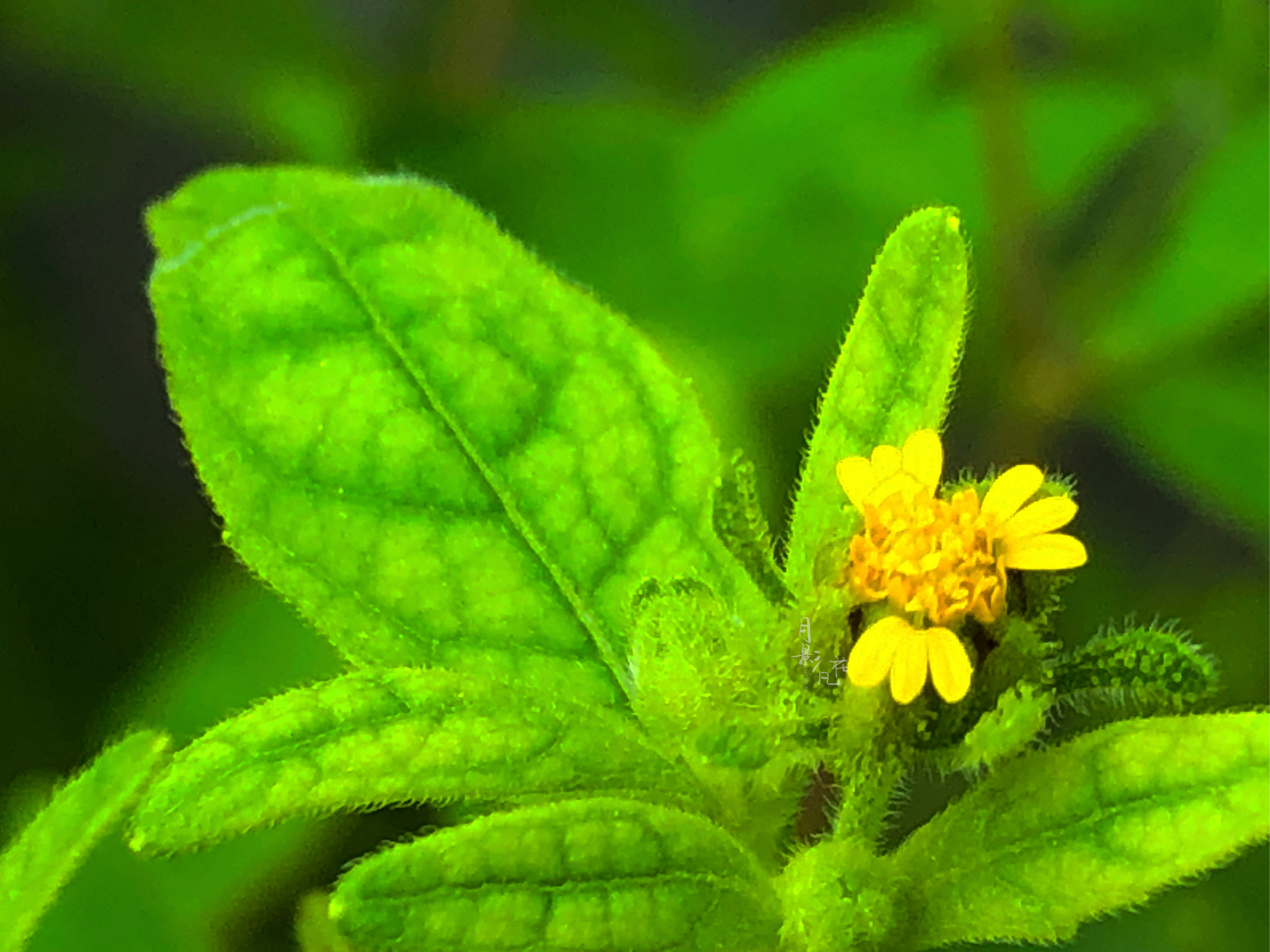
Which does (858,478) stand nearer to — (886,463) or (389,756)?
(886,463)

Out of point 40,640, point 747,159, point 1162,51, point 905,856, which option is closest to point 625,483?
point 905,856

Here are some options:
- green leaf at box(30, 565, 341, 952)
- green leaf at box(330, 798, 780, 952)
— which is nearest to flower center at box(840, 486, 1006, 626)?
green leaf at box(330, 798, 780, 952)

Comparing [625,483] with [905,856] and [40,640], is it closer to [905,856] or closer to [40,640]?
[905,856]

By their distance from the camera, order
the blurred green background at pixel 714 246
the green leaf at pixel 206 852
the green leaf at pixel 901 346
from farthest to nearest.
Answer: the blurred green background at pixel 714 246 < the green leaf at pixel 206 852 < the green leaf at pixel 901 346

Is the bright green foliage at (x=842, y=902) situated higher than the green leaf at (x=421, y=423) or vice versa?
the green leaf at (x=421, y=423)

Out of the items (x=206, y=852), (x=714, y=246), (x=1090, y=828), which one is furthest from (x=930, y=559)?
(x=714, y=246)

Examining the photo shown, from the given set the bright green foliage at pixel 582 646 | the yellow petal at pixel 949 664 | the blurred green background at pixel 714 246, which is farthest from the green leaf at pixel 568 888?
the blurred green background at pixel 714 246

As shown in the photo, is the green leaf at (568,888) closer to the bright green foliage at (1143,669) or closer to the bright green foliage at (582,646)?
the bright green foliage at (582,646)

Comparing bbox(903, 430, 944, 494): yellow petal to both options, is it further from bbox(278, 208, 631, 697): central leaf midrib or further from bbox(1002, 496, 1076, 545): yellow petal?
bbox(278, 208, 631, 697): central leaf midrib
